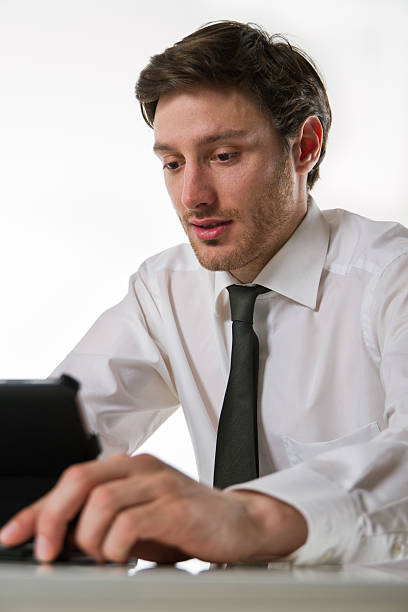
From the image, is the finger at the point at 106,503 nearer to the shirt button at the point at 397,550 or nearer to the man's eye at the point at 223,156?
the shirt button at the point at 397,550

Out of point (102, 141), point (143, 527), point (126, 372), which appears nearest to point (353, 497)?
point (143, 527)

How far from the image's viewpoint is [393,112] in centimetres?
308

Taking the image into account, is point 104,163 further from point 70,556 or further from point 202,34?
point 70,556

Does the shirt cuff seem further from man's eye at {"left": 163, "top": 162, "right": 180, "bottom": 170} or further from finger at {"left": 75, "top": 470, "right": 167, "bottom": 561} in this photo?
man's eye at {"left": 163, "top": 162, "right": 180, "bottom": 170}

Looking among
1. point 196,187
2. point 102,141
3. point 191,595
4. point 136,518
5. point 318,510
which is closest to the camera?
point 191,595

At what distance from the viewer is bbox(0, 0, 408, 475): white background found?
308 centimetres

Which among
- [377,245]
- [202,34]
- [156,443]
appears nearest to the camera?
[377,245]

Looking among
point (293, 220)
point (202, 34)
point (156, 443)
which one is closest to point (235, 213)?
point (293, 220)

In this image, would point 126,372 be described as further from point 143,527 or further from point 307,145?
point 143,527

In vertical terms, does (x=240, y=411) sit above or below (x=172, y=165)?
below

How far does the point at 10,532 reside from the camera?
674 millimetres

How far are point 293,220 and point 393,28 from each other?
5.68ft

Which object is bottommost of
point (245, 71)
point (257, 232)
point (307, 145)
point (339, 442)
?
point (339, 442)

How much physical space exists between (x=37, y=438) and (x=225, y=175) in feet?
3.25
